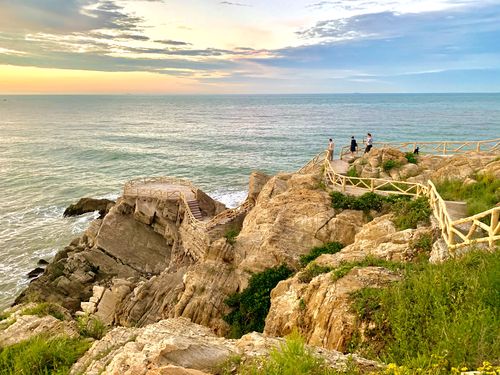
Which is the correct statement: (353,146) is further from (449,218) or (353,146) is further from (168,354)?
(168,354)

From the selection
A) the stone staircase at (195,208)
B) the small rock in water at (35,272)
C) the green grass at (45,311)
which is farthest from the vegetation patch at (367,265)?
the small rock in water at (35,272)

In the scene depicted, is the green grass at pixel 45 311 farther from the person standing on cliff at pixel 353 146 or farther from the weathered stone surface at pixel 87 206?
the weathered stone surface at pixel 87 206

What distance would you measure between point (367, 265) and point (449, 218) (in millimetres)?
2537

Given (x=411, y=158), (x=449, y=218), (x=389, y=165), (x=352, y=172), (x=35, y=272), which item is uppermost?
(x=411, y=158)

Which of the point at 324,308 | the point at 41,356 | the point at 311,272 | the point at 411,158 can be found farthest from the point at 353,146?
the point at 41,356

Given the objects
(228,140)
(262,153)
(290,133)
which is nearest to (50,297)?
(262,153)

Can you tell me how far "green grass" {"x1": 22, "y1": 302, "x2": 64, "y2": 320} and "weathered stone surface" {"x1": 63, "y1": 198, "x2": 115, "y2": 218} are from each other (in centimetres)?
2787

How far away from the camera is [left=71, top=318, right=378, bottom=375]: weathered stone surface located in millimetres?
5820

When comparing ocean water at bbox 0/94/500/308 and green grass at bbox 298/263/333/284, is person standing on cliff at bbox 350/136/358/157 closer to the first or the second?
ocean water at bbox 0/94/500/308

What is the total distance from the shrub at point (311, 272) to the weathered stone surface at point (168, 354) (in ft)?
15.4

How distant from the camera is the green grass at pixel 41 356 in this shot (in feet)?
23.5

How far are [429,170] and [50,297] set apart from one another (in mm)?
24220

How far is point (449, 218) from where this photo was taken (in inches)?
387

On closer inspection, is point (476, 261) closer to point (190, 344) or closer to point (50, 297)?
point (190, 344)
